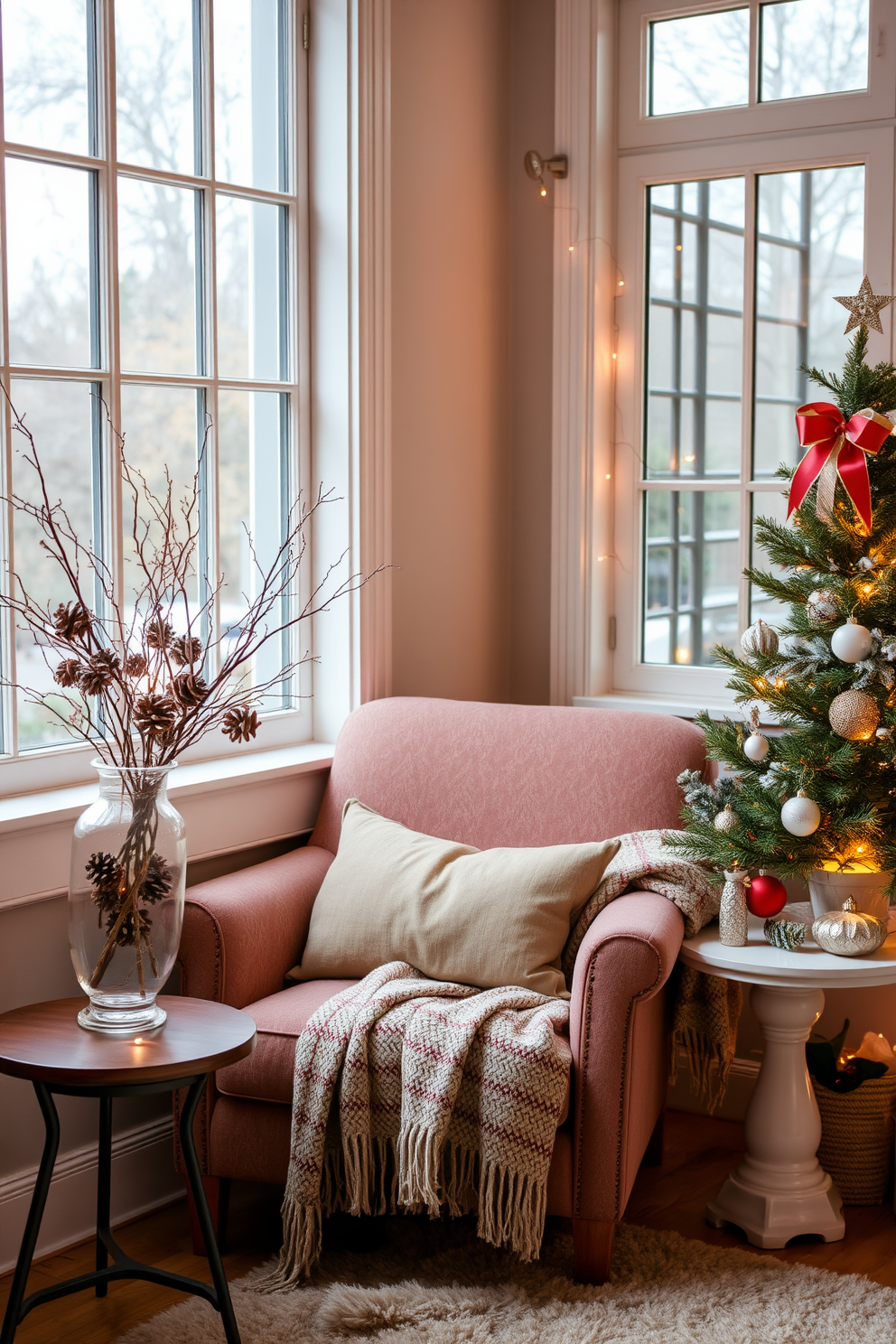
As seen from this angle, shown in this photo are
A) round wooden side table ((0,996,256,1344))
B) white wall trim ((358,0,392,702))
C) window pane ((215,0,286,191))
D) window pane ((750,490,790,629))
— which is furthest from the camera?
window pane ((750,490,790,629))

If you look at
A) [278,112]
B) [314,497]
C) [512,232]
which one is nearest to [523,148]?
[512,232]

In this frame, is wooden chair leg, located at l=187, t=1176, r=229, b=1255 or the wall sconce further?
the wall sconce

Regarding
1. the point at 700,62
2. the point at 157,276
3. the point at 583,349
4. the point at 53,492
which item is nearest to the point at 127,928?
the point at 53,492

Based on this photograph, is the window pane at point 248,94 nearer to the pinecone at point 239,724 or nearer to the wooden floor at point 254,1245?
the pinecone at point 239,724

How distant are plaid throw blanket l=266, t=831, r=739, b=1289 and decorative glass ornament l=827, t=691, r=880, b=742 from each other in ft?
2.33

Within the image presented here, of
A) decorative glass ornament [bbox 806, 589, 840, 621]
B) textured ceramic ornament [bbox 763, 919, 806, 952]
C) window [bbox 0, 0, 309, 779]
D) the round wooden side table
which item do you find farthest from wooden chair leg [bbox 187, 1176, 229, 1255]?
decorative glass ornament [bbox 806, 589, 840, 621]

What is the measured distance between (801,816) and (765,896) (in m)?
0.19

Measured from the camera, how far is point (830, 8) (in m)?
3.01

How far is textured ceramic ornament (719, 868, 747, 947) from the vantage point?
2.41 m

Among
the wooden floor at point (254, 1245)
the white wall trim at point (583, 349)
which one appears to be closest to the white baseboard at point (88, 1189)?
the wooden floor at point (254, 1245)

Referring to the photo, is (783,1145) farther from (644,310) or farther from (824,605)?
(644,310)

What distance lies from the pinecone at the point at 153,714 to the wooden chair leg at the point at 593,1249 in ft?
3.54

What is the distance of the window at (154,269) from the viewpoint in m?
2.45

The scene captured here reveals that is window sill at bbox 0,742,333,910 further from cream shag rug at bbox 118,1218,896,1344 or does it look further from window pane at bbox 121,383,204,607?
cream shag rug at bbox 118,1218,896,1344
